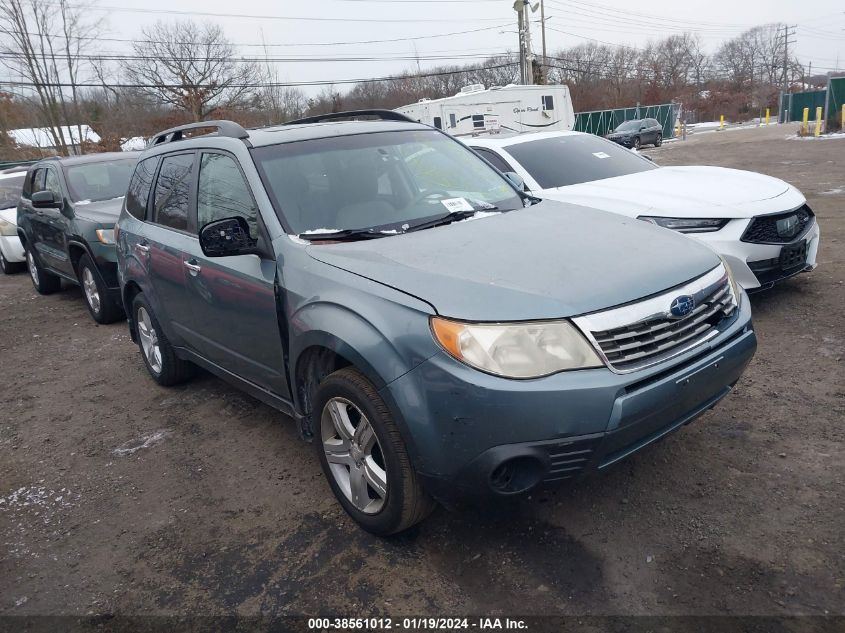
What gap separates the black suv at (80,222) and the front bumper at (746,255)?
226 inches

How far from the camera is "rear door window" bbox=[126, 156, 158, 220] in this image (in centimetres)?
479

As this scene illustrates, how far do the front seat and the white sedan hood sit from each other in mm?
2505

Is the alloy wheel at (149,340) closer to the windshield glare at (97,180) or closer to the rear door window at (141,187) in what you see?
the rear door window at (141,187)

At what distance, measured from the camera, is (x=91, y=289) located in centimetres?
743

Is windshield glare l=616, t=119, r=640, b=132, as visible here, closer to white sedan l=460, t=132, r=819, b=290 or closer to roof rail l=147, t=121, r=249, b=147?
white sedan l=460, t=132, r=819, b=290

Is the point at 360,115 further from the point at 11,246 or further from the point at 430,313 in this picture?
the point at 11,246

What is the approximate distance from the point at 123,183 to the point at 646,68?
72.9 m

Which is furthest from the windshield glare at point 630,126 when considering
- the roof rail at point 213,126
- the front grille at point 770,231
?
the roof rail at point 213,126

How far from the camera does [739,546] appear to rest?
2.67 meters

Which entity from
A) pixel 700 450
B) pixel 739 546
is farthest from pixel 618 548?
pixel 700 450

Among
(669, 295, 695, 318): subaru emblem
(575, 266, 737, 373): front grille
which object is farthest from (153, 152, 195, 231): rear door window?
(669, 295, 695, 318): subaru emblem

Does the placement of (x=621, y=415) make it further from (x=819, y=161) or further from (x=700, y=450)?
(x=819, y=161)

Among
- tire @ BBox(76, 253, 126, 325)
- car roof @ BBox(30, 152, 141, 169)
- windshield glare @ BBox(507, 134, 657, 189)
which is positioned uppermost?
car roof @ BBox(30, 152, 141, 169)

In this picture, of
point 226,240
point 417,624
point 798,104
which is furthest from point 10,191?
point 798,104
